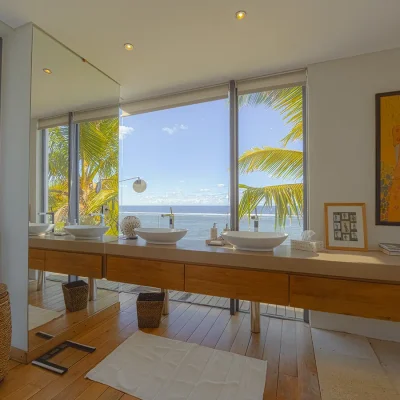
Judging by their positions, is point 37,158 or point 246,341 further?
point 246,341

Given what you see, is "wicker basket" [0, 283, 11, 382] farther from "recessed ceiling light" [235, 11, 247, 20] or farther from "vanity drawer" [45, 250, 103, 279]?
"recessed ceiling light" [235, 11, 247, 20]

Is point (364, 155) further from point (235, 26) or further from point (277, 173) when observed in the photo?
point (235, 26)

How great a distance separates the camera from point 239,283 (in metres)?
1.76

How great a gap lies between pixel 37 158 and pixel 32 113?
0.33 metres

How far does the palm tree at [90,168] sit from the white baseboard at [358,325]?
2.20 metres

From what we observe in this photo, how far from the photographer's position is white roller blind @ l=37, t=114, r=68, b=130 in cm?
189

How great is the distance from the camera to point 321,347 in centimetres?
197

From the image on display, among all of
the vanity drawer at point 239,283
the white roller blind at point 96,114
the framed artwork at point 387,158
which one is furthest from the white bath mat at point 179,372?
the white roller blind at point 96,114

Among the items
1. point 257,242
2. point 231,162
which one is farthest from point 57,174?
point 257,242

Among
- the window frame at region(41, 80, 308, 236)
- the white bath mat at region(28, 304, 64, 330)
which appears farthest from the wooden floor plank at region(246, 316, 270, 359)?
the white bath mat at region(28, 304, 64, 330)

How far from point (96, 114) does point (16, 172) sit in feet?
3.18

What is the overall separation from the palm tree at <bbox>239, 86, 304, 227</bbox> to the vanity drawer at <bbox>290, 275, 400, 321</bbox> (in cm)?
99

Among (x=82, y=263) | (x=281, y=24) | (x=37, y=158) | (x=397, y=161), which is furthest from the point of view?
(x=82, y=263)

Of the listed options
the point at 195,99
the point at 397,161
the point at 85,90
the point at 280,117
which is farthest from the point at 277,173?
the point at 85,90
